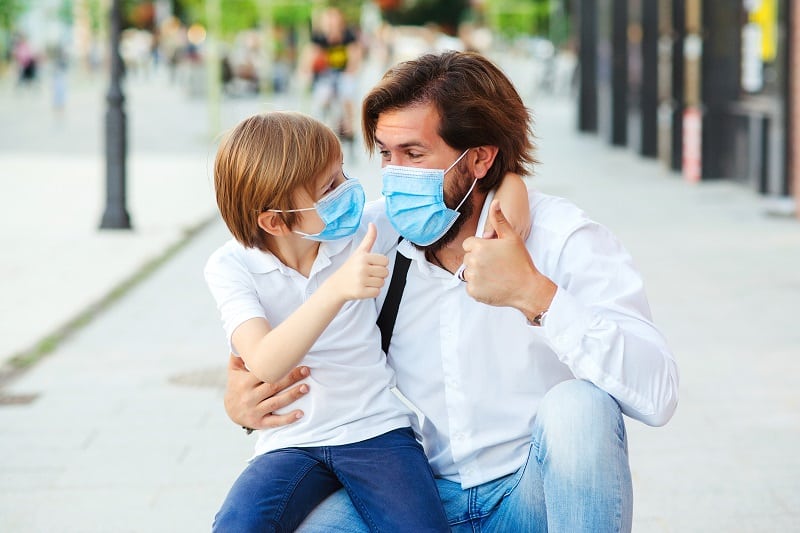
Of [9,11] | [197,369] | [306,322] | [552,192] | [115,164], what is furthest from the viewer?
[9,11]

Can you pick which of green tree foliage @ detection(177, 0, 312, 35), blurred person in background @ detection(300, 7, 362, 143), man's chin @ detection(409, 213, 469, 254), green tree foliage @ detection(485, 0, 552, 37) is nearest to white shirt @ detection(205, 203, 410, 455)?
man's chin @ detection(409, 213, 469, 254)

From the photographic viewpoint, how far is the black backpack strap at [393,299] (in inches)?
124

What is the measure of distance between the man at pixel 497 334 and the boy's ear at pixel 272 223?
0.83ft

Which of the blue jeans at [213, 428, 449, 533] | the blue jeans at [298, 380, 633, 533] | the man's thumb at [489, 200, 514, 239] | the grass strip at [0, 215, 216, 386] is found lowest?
the grass strip at [0, 215, 216, 386]

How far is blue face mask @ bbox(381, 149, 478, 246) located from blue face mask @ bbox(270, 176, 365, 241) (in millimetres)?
73

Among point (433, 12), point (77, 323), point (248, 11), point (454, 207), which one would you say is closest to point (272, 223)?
point (454, 207)

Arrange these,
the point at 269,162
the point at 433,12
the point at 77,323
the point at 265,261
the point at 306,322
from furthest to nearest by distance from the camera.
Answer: the point at 433,12
the point at 77,323
the point at 265,261
the point at 269,162
the point at 306,322

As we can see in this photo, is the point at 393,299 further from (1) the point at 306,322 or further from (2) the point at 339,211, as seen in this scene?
(1) the point at 306,322

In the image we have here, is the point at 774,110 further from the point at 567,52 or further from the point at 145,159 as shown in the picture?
the point at 567,52

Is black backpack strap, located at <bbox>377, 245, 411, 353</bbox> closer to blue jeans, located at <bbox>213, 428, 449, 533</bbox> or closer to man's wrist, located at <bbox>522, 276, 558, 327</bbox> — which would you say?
blue jeans, located at <bbox>213, 428, 449, 533</bbox>

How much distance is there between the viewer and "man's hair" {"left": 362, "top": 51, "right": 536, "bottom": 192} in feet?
10.2

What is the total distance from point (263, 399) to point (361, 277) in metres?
0.50

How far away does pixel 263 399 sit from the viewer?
310 centimetres

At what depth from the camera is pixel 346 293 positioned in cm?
278
